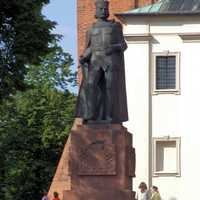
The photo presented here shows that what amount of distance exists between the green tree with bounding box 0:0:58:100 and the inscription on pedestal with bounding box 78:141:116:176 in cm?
885

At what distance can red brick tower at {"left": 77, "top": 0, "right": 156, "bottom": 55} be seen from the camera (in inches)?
2133

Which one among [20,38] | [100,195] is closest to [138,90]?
[20,38]

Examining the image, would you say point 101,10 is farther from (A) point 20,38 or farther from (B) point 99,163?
(A) point 20,38

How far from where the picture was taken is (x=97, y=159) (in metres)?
24.4

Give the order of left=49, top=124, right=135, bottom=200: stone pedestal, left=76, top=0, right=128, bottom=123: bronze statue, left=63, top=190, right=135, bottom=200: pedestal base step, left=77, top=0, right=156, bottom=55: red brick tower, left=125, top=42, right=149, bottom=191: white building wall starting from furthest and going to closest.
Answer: left=77, top=0, right=156, bottom=55: red brick tower, left=125, top=42, right=149, bottom=191: white building wall, left=76, top=0, right=128, bottom=123: bronze statue, left=49, top=124, right=135, bottom=200: stone pedestal, left=63, top=190, right=135, bottom=200: pedestal base step

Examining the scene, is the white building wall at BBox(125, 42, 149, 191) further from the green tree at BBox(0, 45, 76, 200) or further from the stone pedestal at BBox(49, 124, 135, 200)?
the stone pedestal at BBox(49, 124, 135, 200)

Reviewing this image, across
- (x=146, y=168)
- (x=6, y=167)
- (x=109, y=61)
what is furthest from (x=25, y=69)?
(x=6, y=167)

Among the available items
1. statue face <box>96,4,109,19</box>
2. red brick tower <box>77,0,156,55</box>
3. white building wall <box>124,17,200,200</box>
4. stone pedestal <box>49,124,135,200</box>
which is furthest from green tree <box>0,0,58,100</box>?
red brick tower <box>77,0,156,55</box>

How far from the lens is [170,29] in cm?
4975

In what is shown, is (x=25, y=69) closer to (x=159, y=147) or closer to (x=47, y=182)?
(x=159, y=147)

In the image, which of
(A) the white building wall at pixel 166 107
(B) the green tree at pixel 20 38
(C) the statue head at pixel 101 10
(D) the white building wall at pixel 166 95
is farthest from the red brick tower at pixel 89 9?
(C) the statue head at pixel 101 10

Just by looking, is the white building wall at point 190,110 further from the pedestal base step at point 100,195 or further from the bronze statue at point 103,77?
the pedestal base step at point 100,195

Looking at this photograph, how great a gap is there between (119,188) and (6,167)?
40828 mm

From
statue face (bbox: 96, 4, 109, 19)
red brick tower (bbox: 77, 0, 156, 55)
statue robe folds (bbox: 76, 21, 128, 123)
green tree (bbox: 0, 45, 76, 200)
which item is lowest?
green tree (bbox: 0, 45, 76, 200)
